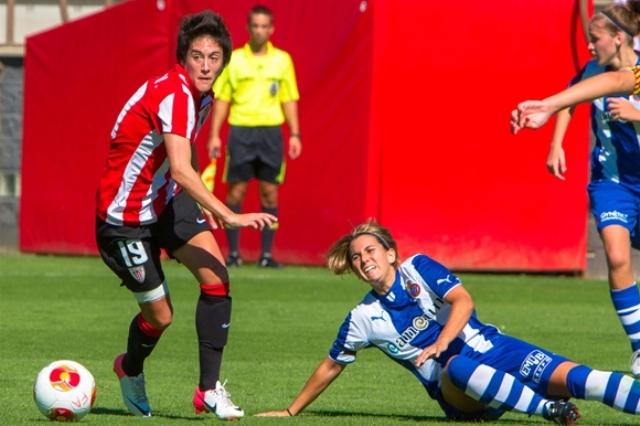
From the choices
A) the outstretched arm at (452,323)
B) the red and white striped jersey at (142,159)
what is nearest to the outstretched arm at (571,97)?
the outstretched arm at (452,323)

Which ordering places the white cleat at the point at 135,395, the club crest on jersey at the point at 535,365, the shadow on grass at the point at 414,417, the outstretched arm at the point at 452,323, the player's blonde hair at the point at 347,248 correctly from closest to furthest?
the outstretched arm at the point at 452,323
the club crest on jersey at the point at 535,365
the shadow on grass at the point at 414,417
the player's blonde hair at the point at 347,248
the white cleat at the point at 135,395

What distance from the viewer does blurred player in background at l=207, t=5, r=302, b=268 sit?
1505 centimetres

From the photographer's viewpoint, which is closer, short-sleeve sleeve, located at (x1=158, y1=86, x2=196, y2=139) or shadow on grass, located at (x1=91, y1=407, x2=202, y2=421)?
short-sleeve sleeve, located at (x1=158, y1=86, x2=196, y2=139)

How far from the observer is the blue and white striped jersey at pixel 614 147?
8.63m

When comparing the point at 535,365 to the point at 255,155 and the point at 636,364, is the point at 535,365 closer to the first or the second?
the point at 636,364

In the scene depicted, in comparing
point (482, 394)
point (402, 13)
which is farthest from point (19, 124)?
point (482, 394)

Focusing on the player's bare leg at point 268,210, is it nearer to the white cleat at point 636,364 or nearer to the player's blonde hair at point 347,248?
the white cleat at point 636,364

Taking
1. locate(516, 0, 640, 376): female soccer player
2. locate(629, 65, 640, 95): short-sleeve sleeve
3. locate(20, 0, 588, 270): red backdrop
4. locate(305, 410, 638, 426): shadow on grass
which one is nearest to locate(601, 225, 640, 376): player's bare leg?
locate(516, 0, 640, 376): female soccer player

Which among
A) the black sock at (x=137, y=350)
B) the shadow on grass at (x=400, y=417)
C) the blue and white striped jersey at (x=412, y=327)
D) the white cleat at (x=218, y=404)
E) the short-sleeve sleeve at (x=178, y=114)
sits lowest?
the shadow on grass at (x=400, y=417)

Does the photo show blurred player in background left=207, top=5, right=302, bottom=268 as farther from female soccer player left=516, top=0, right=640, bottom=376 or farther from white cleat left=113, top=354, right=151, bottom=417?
white cleat left=113, top=354, right=151, bottom=417

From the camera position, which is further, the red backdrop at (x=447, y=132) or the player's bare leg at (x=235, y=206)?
the player's bare leg at (x=235, y=206)

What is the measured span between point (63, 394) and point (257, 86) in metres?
8.55

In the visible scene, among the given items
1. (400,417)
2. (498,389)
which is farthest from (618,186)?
(498,389)

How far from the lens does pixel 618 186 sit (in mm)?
8648
